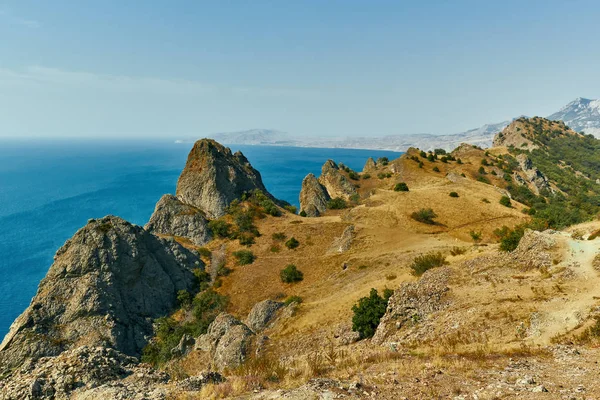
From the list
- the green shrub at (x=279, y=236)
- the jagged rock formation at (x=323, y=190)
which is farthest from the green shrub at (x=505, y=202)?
the green shrub at (x=279, y=236)

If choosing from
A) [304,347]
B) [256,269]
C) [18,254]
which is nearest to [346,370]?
[304,347]

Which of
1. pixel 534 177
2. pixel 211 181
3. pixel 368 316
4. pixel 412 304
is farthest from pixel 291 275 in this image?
pixel 534 177

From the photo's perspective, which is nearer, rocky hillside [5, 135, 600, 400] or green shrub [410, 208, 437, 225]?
rocky hillside [5, 135, 600, 400]

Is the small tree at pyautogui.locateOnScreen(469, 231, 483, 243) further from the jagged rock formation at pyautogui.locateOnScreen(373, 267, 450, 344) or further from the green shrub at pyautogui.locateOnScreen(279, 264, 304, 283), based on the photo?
the jagged rock formation at pyautogui.locateOnScreen(373, 267, 450, 344)

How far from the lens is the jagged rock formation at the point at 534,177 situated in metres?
109

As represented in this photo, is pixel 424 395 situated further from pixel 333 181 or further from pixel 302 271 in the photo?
pixel 333 181

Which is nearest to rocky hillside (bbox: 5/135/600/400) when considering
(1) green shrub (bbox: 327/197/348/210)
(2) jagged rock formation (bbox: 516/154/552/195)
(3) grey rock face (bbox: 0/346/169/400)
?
(3) grey rock face (bbox: 0/346/169/400)

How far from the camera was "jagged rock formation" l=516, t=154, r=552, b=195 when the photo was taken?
10910 centimetres

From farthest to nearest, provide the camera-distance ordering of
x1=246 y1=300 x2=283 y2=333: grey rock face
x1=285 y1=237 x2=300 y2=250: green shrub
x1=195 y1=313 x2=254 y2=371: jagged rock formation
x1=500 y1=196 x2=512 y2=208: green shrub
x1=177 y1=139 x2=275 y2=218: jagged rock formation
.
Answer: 1. x1=177 y1=139 x2=275 y2=218: jagged rock formation
2. x1=500 y1=196 x2=512 y2=208: green shrub
3. x1=285 y1=237 x2=300 y2=250: green shrub
4. x1=246 y1=300 x2=283 y2=333: grey rock face
5. x1=195 y1=313 x2=254 y2=371: jagged rock formation

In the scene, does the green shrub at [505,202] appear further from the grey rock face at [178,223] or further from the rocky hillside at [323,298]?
the grey rock face at [178,223]

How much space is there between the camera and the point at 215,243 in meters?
67.5

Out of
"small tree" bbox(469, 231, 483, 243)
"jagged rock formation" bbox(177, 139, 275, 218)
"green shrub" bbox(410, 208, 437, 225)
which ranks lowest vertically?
"small tree" bbox(469, 231, 483, 243)

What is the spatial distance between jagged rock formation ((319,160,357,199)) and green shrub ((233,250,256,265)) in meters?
42.9

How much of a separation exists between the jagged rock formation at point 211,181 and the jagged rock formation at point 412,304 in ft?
190
